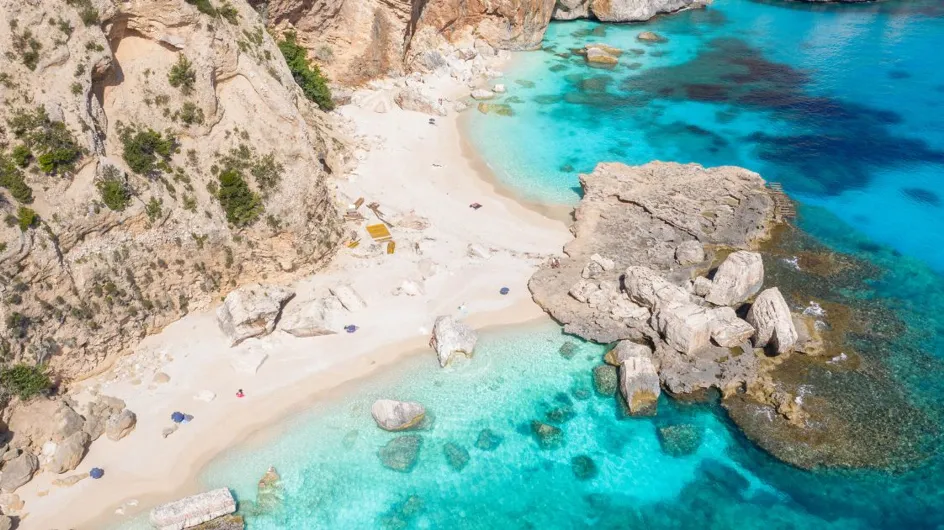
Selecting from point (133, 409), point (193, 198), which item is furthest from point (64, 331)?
point (193, 198)

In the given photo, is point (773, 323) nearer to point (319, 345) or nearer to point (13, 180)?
point (319, 345)

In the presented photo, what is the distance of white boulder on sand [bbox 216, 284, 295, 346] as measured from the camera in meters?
27.4

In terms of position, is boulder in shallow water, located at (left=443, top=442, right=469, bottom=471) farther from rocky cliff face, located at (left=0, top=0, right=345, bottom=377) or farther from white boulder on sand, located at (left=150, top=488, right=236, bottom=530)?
rocky cliff face, located at (left=0, top=0, right=345, bottom=377)

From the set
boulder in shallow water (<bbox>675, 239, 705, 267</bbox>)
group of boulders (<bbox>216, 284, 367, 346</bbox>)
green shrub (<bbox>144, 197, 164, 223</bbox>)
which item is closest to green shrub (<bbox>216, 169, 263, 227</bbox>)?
green shrub (<bbox>144, 197, 164, 223</bbox>)

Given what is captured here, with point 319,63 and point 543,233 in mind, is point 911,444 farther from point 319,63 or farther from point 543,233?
point 319,63

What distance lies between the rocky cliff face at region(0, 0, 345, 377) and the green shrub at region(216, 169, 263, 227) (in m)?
0.07

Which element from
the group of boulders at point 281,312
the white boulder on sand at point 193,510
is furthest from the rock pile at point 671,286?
the white boulder on sand at point 193,510

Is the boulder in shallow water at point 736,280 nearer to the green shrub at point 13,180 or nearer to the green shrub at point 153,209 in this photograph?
the green shrub at point 153,209

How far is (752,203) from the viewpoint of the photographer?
36562 millimetres

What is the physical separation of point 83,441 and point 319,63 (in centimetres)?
3516

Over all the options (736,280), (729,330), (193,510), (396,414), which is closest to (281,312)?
(396,414)

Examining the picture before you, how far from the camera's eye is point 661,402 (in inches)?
1043

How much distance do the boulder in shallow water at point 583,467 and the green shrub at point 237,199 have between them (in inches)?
770

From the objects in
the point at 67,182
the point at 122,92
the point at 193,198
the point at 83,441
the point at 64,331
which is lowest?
the point at 83,441
